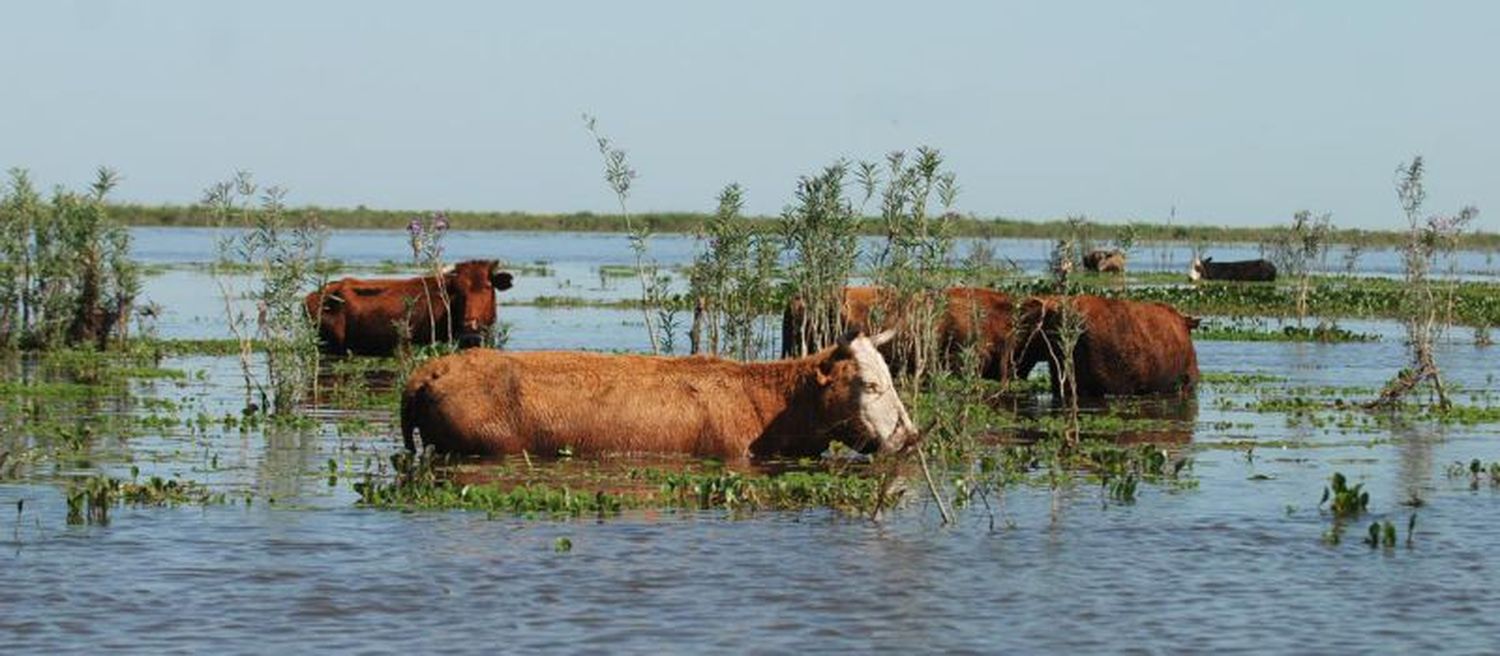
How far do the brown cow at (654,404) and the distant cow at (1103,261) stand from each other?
48.8 metres

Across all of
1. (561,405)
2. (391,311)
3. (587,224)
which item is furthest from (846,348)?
(587,224)

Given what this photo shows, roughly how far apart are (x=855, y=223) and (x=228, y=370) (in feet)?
31.1

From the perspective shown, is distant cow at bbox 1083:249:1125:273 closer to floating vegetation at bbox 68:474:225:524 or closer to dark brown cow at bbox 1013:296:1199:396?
dark brown cow at bbox 1013:296:1199:396

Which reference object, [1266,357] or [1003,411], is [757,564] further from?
[1266,357]

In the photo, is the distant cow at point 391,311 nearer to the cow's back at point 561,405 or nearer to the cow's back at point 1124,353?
the cow's back at point 1124,353

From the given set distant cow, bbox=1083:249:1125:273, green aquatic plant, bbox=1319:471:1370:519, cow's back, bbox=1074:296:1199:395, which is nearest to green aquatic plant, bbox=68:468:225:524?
green aquatic plant, bbox=1319:471:1370:519

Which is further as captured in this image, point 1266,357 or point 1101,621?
point 1266,357

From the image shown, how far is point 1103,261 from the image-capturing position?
221ft

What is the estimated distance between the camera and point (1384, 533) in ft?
46.6

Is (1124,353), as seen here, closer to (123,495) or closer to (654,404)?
(654,404)

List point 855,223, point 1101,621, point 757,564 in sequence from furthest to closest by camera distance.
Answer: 1. point 855,223
2. point 757,564
3. point 1101,621

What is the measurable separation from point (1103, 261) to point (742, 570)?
183 feet

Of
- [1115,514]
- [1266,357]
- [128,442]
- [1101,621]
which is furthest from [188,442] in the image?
[1266,357]

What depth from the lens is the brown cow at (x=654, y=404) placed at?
55.2ft
